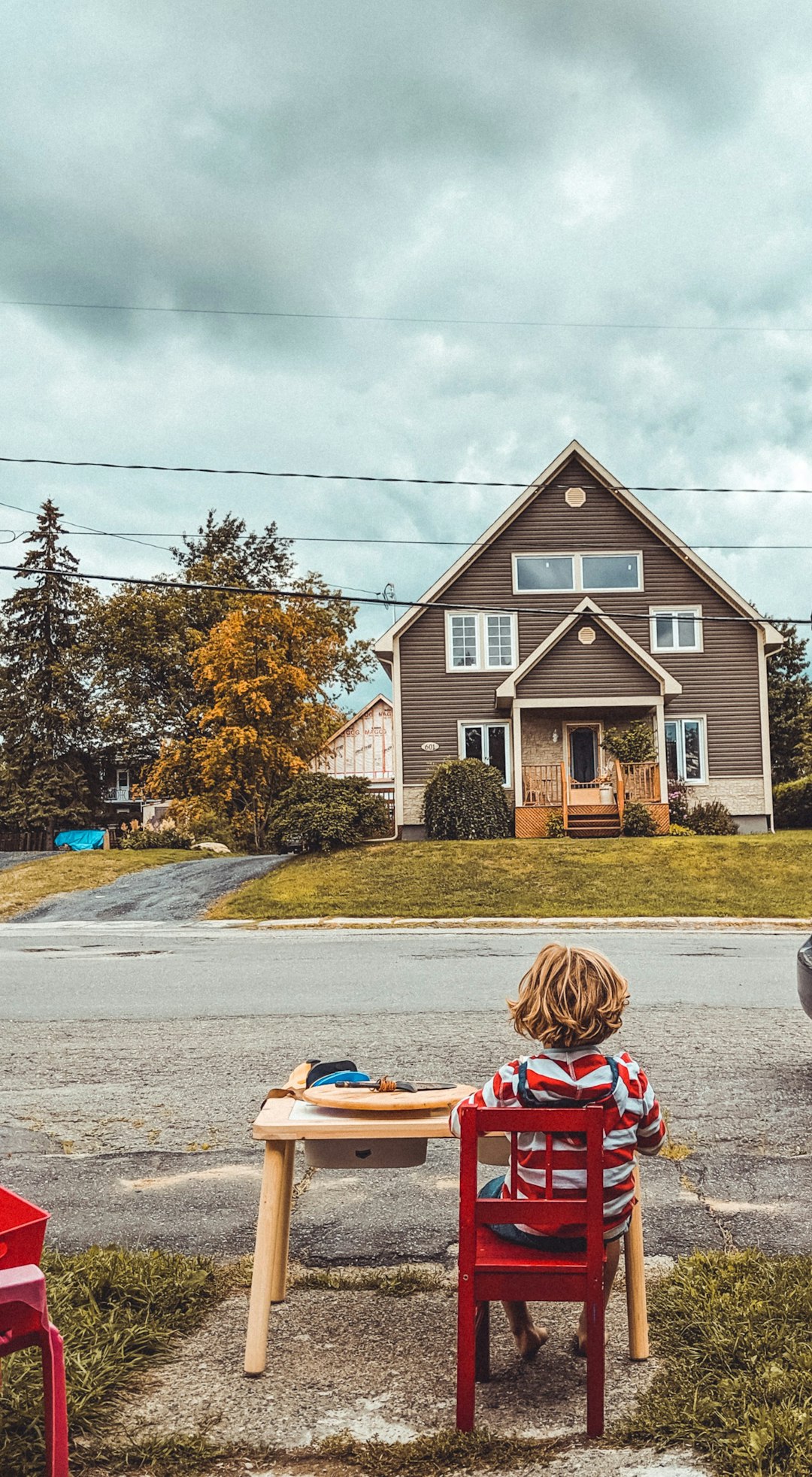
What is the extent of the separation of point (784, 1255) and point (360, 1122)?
1720mm

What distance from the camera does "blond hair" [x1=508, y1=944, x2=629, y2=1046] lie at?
10.7 ft

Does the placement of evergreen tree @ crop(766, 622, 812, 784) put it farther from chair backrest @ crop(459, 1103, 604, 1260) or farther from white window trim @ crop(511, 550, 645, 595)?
chair backrest @ crop(459, 1103, 604, 1260)

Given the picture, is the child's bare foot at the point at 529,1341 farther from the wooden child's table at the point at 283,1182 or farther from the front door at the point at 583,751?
the front door at the point at 583,751

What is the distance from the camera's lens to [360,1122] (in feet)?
11.3

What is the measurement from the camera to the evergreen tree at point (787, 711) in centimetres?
4450

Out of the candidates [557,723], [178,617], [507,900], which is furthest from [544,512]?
[178,617]

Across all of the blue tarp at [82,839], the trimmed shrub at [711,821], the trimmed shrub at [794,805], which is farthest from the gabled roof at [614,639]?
the blue tarp at [82,839]

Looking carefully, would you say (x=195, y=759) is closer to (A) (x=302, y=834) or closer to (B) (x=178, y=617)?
(B) (x=178, y=617)

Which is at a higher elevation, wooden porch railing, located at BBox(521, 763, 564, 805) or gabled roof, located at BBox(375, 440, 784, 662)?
gabled roof, located at BBox(375, 440, 784, 662)

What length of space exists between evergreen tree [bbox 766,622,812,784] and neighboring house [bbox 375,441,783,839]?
44.4ft

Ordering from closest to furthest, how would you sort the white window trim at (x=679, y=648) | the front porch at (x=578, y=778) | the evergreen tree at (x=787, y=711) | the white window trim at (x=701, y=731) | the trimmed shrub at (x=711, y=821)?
1. the front porch at (x=578, y=778)
2. the trimmed shrub at (x=711, y=821)
3. the white window trim at (x=701, y=731)
4. the white window trim at (x=679, y=648)
5. the evergreen tree at (x=787, y=711)

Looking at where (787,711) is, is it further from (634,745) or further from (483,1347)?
(483,1347)

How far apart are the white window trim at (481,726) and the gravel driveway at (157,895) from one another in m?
5.99

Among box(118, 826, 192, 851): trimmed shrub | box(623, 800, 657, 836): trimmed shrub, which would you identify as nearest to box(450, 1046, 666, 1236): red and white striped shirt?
box(623, 800, 657, 836): trimmed shrub
